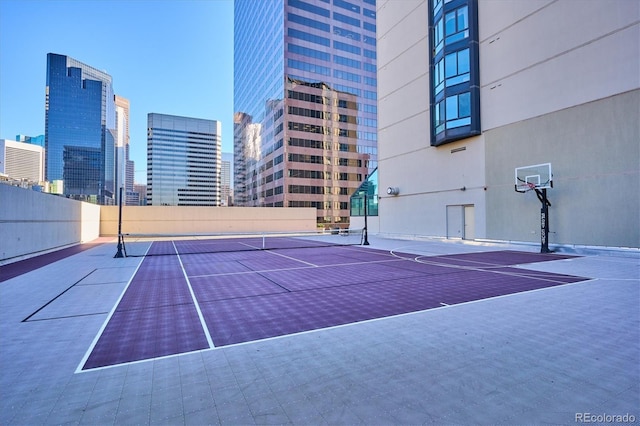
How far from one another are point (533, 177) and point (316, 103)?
59.8m

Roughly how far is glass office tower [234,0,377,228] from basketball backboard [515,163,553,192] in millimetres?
48632

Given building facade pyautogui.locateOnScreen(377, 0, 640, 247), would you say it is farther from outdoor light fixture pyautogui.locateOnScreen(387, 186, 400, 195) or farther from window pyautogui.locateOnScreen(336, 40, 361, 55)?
window pyautogui.locateOnScreen(336, 40, 361, 55)

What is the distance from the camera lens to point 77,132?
14612cm

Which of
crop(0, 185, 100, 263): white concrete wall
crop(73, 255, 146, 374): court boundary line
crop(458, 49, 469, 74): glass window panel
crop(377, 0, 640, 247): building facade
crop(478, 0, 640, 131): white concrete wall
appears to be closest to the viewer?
crop(73, 255, 146, 374): court boundary line

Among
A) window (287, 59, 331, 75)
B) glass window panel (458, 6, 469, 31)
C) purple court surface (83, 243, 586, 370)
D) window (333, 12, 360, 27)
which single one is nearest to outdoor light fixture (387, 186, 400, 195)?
glass window panel (458, 6, 469, 31)

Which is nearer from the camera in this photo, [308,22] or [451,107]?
[451,107]

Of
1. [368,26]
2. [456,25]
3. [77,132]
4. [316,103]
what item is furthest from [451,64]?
[77,132]

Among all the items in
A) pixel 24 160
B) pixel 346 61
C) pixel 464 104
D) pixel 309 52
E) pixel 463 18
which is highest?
pixel 346 61

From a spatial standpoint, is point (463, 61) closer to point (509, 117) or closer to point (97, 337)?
point (509, 117)

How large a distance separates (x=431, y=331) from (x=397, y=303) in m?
1.81

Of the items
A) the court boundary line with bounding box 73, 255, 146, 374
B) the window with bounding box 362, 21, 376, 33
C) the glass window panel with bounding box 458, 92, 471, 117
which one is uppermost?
the window with bounding box 362, 21, 376, 33

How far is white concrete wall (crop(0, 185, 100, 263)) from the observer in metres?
13.1

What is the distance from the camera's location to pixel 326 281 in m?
9.69

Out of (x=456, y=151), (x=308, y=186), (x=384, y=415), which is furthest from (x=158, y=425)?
(x=308, y=186)
